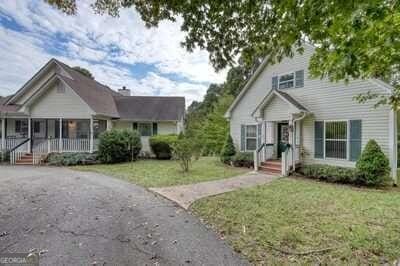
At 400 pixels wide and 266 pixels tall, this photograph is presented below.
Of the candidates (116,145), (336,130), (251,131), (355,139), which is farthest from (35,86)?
(355,139)

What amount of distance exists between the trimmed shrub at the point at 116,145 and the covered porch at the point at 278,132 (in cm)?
859

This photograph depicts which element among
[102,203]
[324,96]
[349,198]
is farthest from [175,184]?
[324,96]

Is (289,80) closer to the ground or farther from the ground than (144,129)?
farther from the ground

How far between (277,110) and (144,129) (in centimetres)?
1225

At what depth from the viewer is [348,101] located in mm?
11508

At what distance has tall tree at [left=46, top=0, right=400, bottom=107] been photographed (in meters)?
2.73

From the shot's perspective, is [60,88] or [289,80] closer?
[289,80]

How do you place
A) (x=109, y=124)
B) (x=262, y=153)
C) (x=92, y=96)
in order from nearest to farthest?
(x=262, y=153) < (x=92, y=96) < (x=109, y=124)

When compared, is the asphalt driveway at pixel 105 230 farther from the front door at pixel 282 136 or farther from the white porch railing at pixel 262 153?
the front door at pixel 282 136

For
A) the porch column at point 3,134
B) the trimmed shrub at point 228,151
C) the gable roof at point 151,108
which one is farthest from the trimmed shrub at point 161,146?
the porch column at point 3,134

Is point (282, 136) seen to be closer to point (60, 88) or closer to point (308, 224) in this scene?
point (308, 224)

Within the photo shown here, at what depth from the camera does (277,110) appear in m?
13.7

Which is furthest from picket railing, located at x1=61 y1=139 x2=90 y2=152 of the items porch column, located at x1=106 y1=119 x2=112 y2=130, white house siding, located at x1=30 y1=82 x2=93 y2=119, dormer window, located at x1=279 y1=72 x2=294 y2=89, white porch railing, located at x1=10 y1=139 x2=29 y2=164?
dormer window, located at x1=279 y1=72 x2=294 y2=89

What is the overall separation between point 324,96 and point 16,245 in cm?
1280
